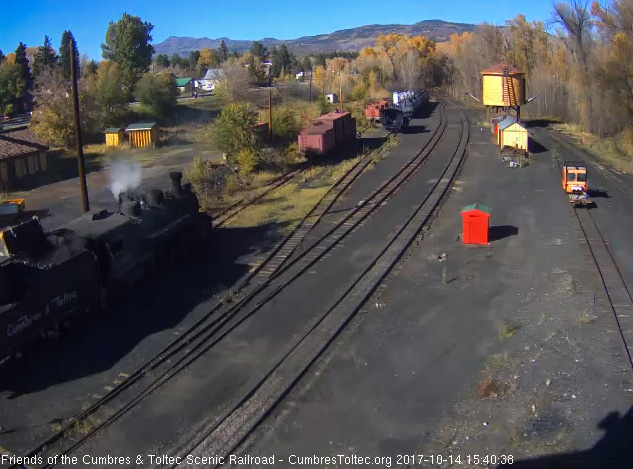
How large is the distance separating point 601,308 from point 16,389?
39.9ft

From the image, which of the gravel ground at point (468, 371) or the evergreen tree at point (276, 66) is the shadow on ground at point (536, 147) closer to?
the gravel ground at point (468, 371)

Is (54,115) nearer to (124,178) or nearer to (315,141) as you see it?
(315,141)

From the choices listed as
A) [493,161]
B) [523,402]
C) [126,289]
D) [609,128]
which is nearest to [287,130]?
[493,161]

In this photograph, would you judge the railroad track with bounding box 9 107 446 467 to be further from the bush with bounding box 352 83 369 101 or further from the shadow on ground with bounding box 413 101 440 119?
the bush with bounding box 352 83 369 101

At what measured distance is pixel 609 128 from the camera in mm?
40125

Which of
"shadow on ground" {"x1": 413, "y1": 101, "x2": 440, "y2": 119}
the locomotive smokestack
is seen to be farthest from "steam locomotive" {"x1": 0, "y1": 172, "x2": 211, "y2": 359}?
"shadow on ground" {"x1": 413, "y1": 101, "x2": 440, "y2": 119}

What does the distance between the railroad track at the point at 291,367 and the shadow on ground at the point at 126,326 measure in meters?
2.79

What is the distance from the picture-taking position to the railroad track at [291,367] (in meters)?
9.00

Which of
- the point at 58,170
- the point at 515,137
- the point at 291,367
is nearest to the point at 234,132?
the point at 58,170

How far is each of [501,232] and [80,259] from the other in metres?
12.9

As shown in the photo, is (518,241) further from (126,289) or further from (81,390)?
(81,390)

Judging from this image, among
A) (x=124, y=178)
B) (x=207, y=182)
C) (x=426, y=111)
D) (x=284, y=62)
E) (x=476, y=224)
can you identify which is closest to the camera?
(x=476, y=224)

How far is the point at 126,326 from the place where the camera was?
516 inches

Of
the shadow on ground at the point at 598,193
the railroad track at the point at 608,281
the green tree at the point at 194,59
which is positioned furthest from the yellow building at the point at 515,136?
the green tree at the point at 194,59
